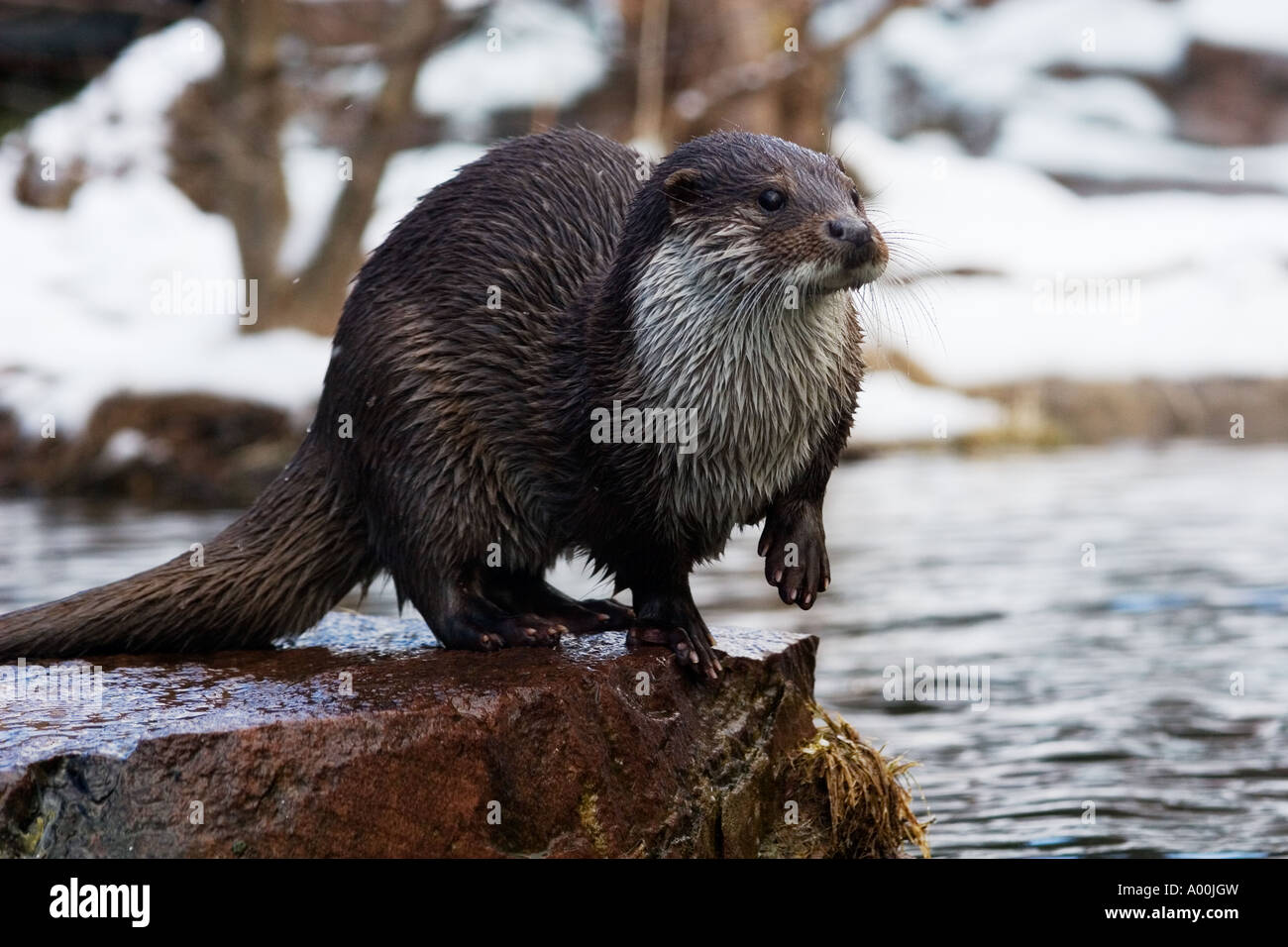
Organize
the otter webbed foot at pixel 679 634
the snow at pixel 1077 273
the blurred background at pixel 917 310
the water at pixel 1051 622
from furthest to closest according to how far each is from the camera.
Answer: the snow at pixel 1077 273
the blurred background at pixel 917 310
the water at pixel 1051 622
the otter webbed foot at pixel 679 634

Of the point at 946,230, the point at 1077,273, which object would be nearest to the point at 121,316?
the point at 946,230

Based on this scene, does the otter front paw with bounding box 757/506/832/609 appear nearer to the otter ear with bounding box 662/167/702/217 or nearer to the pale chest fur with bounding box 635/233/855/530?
the pale chest fur with bounding box 635/233/855/530

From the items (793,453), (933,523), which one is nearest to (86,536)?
(933,523)

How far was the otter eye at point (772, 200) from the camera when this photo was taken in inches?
120

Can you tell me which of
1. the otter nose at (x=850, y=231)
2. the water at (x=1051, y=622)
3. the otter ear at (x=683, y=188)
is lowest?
the water at (x=1051, y=622)

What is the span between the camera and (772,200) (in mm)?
3043

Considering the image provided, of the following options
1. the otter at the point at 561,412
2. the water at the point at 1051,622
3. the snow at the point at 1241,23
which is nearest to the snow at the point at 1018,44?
the snow at the point at 1241,23

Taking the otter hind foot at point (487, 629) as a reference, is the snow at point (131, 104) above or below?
above

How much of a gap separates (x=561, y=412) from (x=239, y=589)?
2.50ft

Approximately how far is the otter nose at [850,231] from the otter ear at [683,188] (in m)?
0.28

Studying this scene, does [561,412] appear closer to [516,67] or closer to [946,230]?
[946,230]

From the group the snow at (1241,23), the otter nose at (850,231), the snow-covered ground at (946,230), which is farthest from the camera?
the snow at (1241,23)

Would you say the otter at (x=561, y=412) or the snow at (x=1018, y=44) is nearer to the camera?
the otter at (x=561, y=412)

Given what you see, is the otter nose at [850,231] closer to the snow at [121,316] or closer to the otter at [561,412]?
the otter at [561,412]
